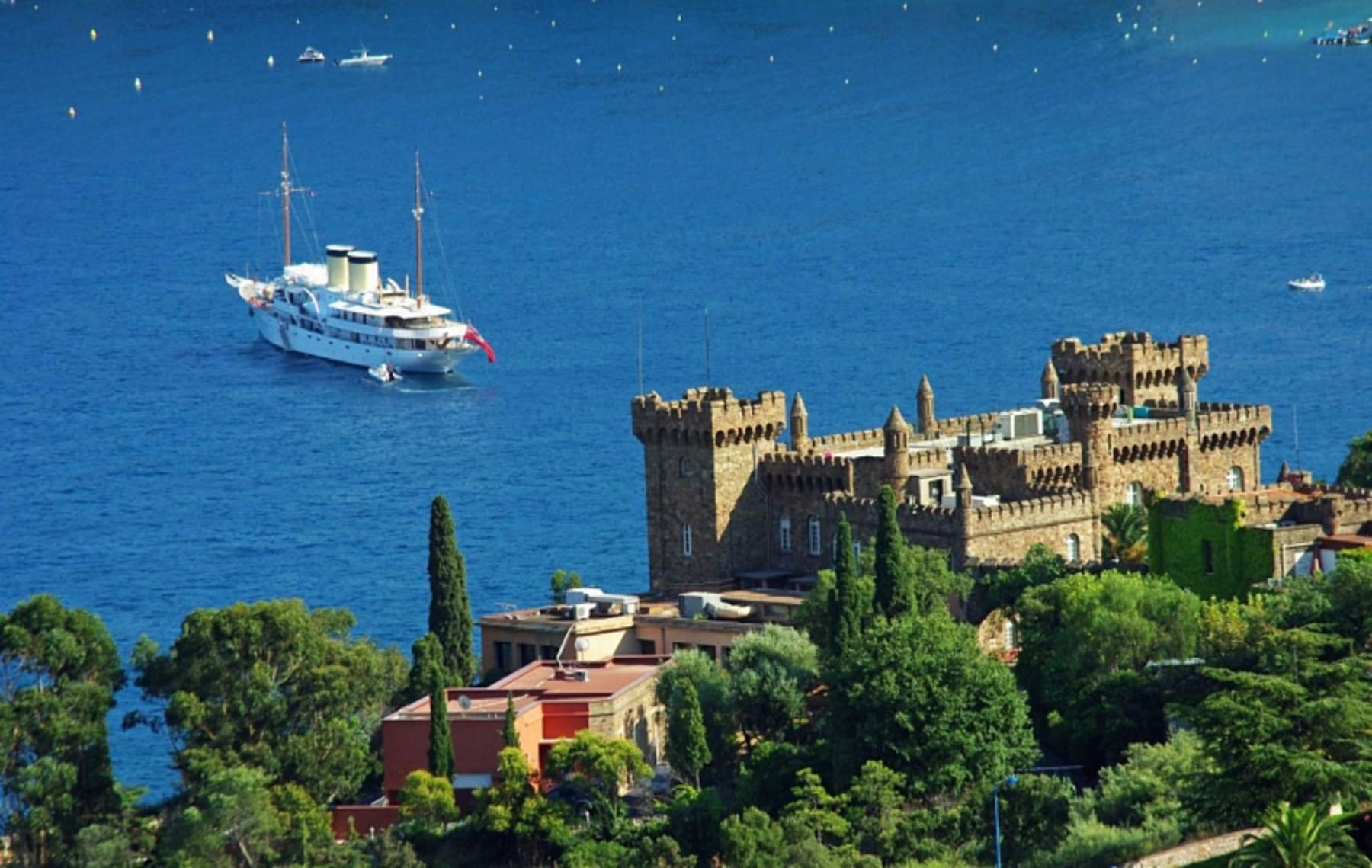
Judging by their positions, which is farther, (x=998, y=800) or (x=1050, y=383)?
(x=1050, y=383)

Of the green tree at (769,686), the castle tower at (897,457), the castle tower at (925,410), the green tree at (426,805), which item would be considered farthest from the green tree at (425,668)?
the castle tower at (925,410)

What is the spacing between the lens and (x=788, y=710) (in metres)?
96.6

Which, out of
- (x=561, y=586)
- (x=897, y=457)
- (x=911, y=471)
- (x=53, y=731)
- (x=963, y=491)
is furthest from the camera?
(x=561, y=586)

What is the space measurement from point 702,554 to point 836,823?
27.1 meters

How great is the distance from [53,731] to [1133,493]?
118 ft

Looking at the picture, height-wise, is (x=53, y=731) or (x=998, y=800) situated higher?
(x=53, y=731)

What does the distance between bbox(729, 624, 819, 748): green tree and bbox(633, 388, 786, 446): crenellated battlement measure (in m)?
16.2

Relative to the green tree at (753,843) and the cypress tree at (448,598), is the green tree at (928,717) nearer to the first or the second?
the green tree at (753,843)

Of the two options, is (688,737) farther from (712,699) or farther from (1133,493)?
(1133,493)

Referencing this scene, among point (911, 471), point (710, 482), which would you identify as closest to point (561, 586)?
point (710, 482)

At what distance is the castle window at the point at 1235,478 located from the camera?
116875mm

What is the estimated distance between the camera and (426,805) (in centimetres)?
9444

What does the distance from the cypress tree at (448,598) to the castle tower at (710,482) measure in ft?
33.3

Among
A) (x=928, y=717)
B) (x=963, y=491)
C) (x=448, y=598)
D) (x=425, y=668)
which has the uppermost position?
(x=963, y=491)
